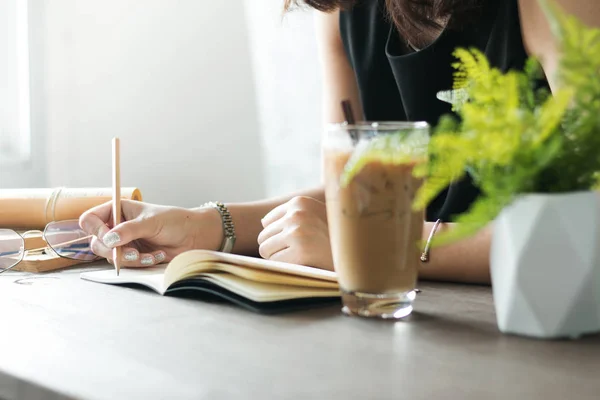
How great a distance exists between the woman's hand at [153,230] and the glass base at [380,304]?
45cm

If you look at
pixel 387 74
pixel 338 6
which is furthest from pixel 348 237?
pixel 387 74

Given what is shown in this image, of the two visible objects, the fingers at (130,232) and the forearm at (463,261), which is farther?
the fingers at (130,232)

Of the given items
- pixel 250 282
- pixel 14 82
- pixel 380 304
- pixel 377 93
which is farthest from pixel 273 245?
pixel 14 82

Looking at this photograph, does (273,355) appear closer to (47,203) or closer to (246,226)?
(246,226)

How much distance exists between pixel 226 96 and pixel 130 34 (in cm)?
50

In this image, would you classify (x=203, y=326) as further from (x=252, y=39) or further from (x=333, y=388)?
(x=252, y=39)

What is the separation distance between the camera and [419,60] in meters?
1.45

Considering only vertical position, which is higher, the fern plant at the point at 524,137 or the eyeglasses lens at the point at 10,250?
the fern plant at the point at 524,137

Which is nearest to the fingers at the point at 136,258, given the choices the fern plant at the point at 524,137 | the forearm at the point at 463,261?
the forearm at the point at 463,261

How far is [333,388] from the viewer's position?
575 mm

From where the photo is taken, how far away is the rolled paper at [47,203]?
1383 millimetres

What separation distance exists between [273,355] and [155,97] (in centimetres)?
216

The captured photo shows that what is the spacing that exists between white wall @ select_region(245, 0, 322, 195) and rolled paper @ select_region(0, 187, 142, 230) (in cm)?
98

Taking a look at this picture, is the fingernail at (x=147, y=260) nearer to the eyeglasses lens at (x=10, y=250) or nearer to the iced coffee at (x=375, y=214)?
the eyeglasses lens at (x=10, y=250)
